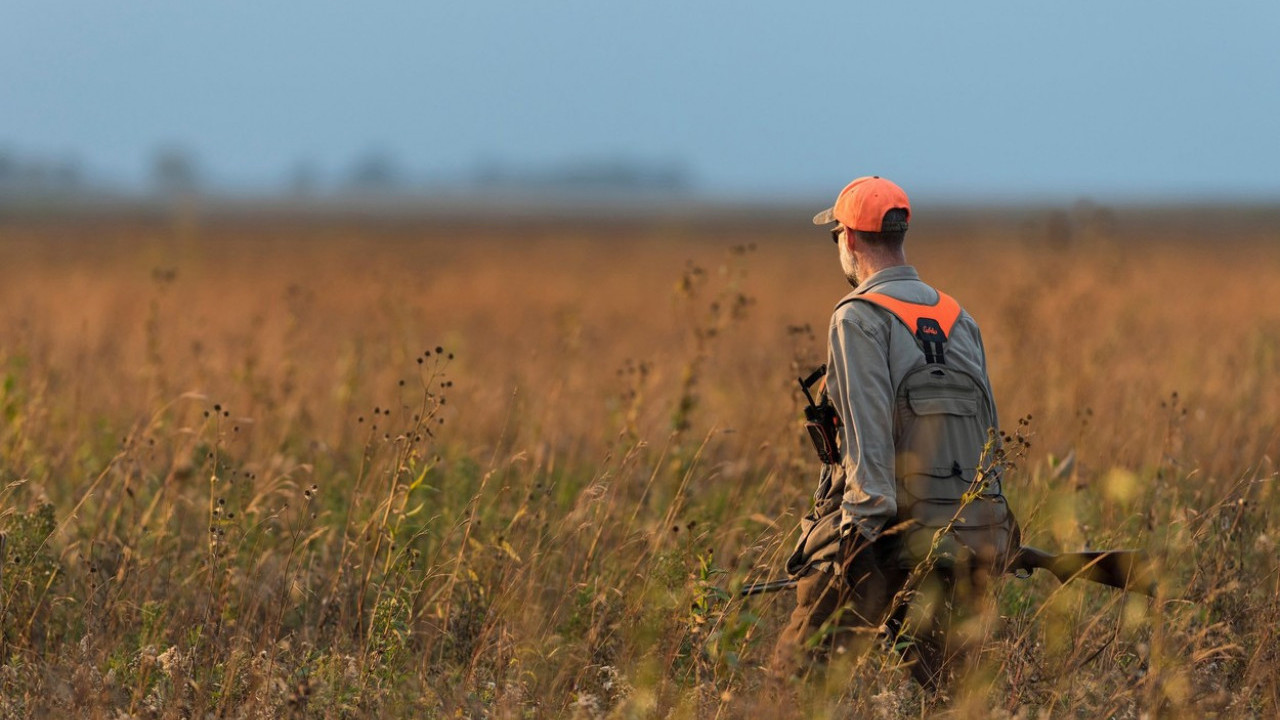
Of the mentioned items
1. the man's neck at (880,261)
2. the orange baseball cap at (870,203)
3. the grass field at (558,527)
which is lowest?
the grass field at (558,527)

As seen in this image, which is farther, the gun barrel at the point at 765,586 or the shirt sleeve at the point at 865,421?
the gun barrel at the point at 765,586

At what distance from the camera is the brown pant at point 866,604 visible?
3.69 meters

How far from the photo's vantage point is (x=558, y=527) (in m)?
4.93

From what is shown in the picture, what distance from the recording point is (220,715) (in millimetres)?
3820

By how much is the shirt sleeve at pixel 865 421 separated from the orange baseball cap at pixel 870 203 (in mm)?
279

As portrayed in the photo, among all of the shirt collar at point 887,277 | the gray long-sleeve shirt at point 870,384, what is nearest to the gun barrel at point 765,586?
the gray long-sleeve shirt at point 870,384

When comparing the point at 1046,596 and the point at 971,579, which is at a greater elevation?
the point at 971,579

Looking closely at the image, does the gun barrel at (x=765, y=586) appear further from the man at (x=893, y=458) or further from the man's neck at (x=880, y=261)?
the man's neck at (x=880, y=261)

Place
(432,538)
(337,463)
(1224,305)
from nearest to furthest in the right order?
(432,538) → (337,463) → (1224,305)

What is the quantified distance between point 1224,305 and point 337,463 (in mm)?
11302

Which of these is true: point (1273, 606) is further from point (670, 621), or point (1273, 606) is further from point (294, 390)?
point (294, 390)

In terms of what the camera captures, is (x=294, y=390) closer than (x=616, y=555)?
No

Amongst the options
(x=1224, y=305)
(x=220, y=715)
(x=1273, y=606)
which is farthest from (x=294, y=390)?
(x=1224, y=305)

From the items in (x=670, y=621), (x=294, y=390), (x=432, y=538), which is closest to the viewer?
(x=670, y=621)
